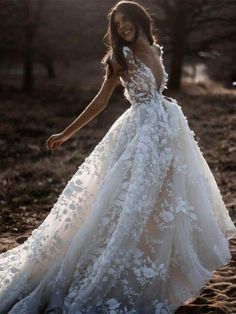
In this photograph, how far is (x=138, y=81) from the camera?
163 inches

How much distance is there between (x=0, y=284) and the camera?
14.0 feet

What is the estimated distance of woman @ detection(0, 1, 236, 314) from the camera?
13.0 ft

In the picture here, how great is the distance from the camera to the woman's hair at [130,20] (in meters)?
4.04

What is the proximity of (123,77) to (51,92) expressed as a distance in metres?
18.4

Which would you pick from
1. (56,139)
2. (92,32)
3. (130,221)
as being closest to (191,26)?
(92,32)

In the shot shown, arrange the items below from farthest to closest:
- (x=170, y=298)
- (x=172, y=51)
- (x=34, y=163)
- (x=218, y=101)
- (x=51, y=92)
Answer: (x=172, y=51), (x=51, y=92), (x=218, y=101), (x=34, y=163), (x=170, y=298)

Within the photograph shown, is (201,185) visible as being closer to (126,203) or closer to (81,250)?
(126,203)

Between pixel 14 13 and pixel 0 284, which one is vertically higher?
pixel 14 13

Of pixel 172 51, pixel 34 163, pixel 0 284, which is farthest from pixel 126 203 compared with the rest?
pixel 172 51

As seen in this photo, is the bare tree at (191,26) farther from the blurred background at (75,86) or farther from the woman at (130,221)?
the woman at (130,221)

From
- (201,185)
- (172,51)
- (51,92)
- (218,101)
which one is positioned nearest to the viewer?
(201,185)

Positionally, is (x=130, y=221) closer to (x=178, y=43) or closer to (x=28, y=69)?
(x=178, y=43)

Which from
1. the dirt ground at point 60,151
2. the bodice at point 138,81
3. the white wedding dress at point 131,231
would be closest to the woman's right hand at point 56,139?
the white wedding dress at point 131,231

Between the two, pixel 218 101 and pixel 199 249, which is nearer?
pixel 199 249
